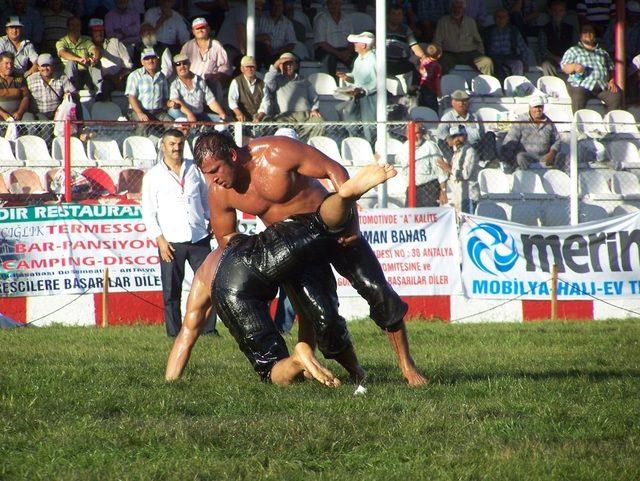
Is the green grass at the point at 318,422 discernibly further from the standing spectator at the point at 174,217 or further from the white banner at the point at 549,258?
the white banner at the point at 549,258

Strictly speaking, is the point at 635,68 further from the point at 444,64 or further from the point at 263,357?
the point at 263,357

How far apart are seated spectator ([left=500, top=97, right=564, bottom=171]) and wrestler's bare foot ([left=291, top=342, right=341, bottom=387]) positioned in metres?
8.54

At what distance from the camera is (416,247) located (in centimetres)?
1296

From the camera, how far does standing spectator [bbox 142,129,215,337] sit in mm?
11094

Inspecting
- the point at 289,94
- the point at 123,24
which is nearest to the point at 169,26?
the point at 123,24

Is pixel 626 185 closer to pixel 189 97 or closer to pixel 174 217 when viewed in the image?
pixel 189 97

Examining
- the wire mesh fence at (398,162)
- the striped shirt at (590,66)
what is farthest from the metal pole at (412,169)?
the striped shirt at (590,66)

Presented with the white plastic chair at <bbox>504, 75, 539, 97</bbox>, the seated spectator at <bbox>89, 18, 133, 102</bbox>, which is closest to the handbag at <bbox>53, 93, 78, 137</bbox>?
the seated spectator at <bbox>89, 18, 133, 102</bbox>

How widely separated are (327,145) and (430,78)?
10.8ft

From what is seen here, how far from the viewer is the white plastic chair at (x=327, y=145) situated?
47.1 ft

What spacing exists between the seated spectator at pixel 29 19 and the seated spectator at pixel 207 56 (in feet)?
7.13

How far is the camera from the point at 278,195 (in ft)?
23.1

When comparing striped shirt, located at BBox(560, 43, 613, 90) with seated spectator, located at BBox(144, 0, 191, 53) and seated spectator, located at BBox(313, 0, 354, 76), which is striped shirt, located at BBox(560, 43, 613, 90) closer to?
seated spectator, located at BBox(313, 0, 354, 76)

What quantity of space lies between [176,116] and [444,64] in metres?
5.28
